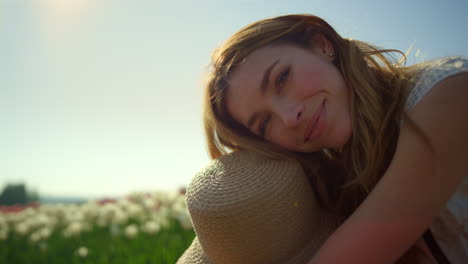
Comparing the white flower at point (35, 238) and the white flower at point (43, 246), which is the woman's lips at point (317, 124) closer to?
the white flower at point (43, 246)

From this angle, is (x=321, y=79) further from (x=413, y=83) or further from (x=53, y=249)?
(x=53, y=249)

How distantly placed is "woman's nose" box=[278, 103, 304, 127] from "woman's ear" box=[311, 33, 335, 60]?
1.07 ft

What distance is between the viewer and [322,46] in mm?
1492

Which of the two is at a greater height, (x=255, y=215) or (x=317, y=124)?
(x=317, y=124)

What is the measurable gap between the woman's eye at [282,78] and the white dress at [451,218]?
0.45m

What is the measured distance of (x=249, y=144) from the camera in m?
1.52

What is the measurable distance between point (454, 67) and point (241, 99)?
78 centimetres

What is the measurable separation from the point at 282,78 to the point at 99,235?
203 cm

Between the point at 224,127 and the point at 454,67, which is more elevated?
the point at 454,67

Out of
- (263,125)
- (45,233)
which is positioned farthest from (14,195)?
(263,125)

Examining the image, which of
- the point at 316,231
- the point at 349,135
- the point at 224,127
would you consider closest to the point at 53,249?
the point at 224,127

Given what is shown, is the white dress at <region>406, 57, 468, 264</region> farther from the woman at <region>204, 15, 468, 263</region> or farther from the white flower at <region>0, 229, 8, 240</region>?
the white flower at <region>0, 229, 8, 240</region>

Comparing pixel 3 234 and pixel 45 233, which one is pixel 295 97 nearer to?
pixel 45 233

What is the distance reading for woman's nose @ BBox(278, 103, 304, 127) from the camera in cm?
128
